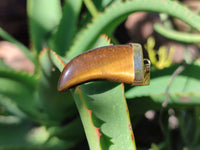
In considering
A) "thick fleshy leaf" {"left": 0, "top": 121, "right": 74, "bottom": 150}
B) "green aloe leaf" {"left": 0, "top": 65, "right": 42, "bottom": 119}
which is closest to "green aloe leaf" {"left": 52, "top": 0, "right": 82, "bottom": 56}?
"green aloe leaf" {"left": 0, "top": 65, "right": 42, "bottom": 119}

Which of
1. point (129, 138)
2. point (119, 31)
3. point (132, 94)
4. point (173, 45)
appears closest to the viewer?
point (129, 138)

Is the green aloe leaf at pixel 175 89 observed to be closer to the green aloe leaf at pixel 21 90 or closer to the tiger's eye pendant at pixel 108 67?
the tiger's eye pendant at pixel 108 67

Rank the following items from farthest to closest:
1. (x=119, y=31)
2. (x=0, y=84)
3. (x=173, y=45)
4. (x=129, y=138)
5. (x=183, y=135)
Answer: (x=119, y=31) → (x=173, y=45) → (x=183, y=135) → (x=0, y=84) → (x=129, y=138)

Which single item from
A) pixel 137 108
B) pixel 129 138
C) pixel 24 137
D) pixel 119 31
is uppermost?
pixel 119 31

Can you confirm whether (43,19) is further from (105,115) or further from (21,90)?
(105,115)

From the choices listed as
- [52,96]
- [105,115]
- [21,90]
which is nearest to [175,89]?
[105,115]

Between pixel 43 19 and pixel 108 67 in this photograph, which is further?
pixel 43 19

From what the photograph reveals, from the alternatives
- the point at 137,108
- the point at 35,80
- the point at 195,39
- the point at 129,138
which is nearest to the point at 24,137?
the point at 35,80

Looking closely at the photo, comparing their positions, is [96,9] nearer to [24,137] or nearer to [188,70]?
[188,70]
